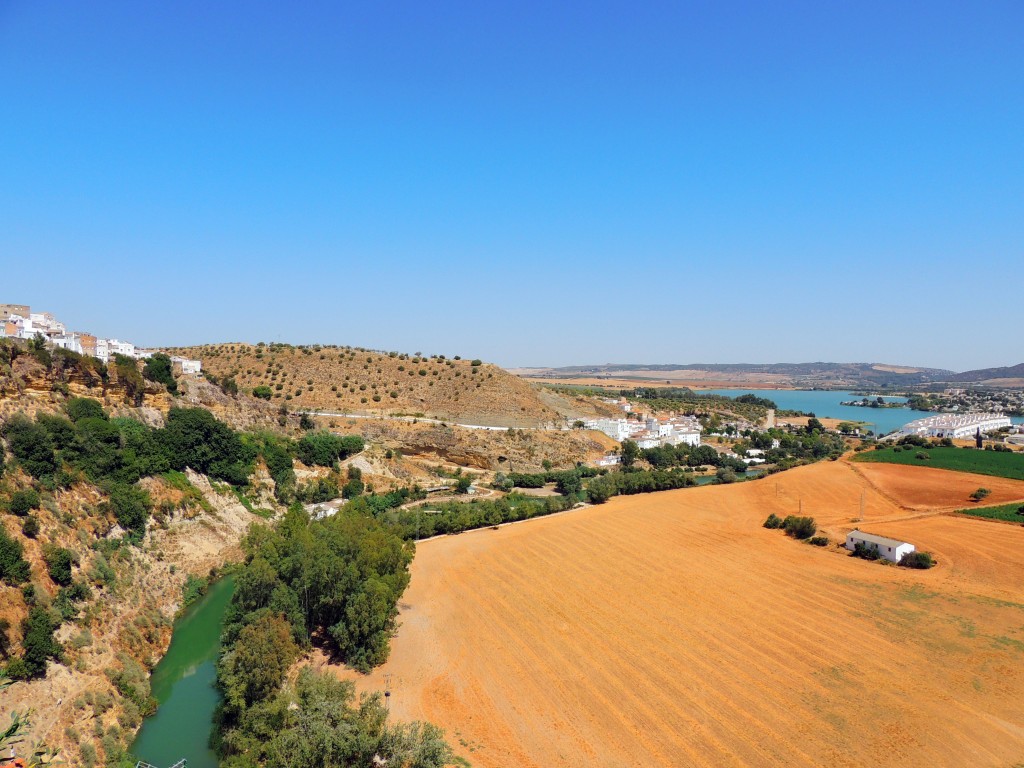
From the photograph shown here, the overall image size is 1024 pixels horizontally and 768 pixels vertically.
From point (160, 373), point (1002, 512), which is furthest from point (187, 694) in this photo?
point (1002, 512)

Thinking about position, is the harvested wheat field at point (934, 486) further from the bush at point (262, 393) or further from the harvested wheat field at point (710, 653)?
the bush at point (262, 393)

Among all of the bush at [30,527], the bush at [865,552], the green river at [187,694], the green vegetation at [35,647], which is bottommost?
the green river at [187,694]

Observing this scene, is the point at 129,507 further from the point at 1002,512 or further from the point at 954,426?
the point at 954,426

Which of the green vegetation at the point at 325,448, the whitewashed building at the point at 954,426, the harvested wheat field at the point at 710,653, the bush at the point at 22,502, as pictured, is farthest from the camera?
the whitewashed building at the point at 954,426

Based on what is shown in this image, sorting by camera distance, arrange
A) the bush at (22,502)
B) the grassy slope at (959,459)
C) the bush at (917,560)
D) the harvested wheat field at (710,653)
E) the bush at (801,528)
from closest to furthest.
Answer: the harvested wheat field at (710,653) < the bush at (22,502) < the bush at (917,560) < the bush at (801,528) < the grassy slope at (959,459)

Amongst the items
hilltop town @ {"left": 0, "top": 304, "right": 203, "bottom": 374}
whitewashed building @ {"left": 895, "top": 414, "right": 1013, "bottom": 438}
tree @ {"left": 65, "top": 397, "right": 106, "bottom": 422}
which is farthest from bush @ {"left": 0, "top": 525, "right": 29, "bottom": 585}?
whitewashed building @ {"left": 895, "top": 414, "right": 1013, "bottom": 438}

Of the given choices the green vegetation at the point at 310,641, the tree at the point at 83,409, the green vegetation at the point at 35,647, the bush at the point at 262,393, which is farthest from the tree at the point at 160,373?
the green vegetation at the point at 35,647
